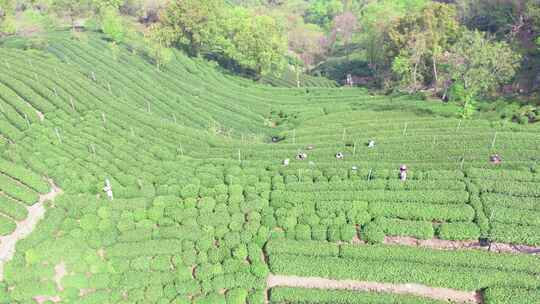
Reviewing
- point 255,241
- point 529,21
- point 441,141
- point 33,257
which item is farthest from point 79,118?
point 529,21

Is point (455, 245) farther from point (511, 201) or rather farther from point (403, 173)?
point (403, 173)

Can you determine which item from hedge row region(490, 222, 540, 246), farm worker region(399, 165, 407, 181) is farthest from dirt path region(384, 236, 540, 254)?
farm worker region(399, 165, 407, 181)

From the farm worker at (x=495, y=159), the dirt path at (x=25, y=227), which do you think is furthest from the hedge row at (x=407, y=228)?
the dirt path at (x=25, y=227)

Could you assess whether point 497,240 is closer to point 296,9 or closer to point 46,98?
point 46,98

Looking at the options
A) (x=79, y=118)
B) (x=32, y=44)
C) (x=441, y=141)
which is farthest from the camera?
(x=32, y=44)

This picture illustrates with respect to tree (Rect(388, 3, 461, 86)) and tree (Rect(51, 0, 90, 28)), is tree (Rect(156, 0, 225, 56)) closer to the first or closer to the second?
tree (Rect(51, 0, 90, 28))

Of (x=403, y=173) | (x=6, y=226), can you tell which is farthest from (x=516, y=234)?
(x=6, y=226)
